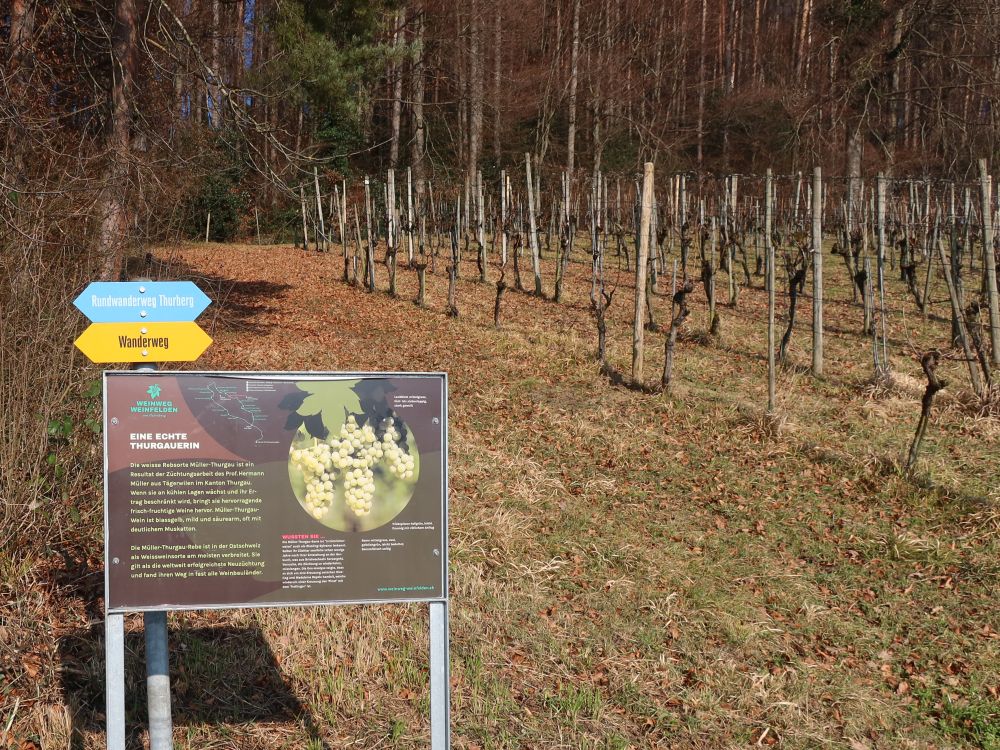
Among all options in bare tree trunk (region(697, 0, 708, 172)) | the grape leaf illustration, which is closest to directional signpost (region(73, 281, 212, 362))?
the grape leaf illustration

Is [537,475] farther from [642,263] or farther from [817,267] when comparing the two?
[817,267]

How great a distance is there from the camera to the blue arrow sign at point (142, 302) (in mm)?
3314

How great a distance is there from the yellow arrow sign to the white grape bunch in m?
0.57

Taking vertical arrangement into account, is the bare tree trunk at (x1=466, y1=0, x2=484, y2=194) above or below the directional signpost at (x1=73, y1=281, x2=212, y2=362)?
above

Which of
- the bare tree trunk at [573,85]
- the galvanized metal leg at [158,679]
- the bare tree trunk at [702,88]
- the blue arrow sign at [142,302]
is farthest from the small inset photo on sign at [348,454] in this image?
the bare tree trunk at [702,88]

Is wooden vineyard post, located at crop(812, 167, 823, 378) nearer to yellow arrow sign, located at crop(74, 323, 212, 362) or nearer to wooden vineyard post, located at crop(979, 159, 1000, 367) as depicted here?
wooden vineyard post, located at crop(979, 159, 1000, 367)

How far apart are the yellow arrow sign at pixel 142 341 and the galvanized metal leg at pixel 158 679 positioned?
939mm

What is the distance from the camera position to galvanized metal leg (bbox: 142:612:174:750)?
3.35 m

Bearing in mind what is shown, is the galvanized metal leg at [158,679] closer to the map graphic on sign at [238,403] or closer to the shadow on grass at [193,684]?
the map graphic on sign at [238,403]

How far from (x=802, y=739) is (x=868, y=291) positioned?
9098 mm

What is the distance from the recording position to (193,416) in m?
3.29

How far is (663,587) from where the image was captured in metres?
6.16

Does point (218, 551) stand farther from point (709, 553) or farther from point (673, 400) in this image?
point (673, 400)

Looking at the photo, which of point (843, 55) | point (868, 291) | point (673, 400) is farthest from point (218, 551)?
point (843, 55)
